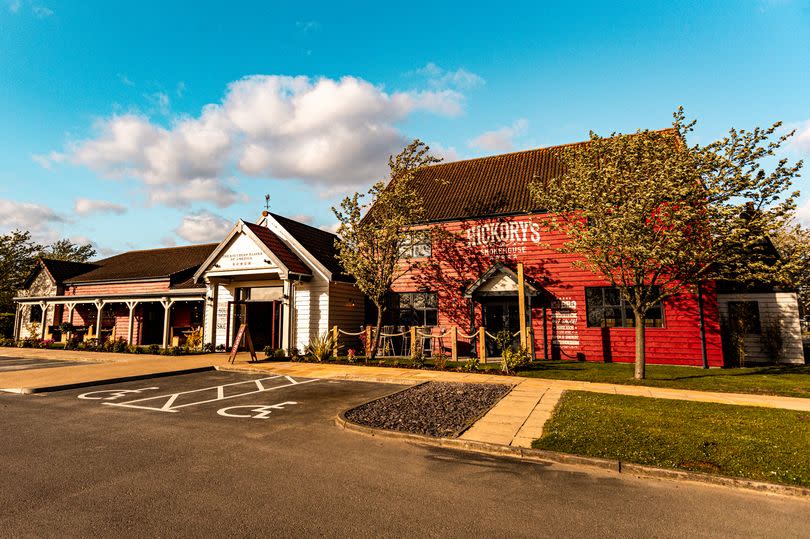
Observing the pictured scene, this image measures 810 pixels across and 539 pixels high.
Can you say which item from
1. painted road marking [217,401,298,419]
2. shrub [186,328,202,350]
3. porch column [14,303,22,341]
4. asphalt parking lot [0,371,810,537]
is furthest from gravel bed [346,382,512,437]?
porch column [14,303,22,341]

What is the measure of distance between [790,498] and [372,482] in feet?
15.7

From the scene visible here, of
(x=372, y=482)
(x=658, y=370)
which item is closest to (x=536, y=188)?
(x=658, y=370)

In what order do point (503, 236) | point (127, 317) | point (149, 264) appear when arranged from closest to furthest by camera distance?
point (503, 236), point (127, 317), point (149, 264)

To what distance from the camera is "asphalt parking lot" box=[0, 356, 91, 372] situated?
15.3m

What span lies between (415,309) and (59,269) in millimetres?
30063

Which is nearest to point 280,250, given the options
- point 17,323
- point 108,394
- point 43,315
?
point 108,394

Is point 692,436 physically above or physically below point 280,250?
below

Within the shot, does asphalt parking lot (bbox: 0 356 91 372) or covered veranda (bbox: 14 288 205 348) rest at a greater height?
covered veranda (bbox: 14 288 205 348)

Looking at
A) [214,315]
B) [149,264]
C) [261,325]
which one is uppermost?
[149,264]

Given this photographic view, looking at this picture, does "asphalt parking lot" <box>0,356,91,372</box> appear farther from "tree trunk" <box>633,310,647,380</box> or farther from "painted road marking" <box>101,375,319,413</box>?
"tree trunk" <box>633,310,647,380</box>

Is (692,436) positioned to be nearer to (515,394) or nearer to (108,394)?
(515,394)

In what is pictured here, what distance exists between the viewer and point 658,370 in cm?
1416

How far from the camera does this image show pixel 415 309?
65.2ft

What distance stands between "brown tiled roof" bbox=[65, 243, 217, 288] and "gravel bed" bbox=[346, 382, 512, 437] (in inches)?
887
